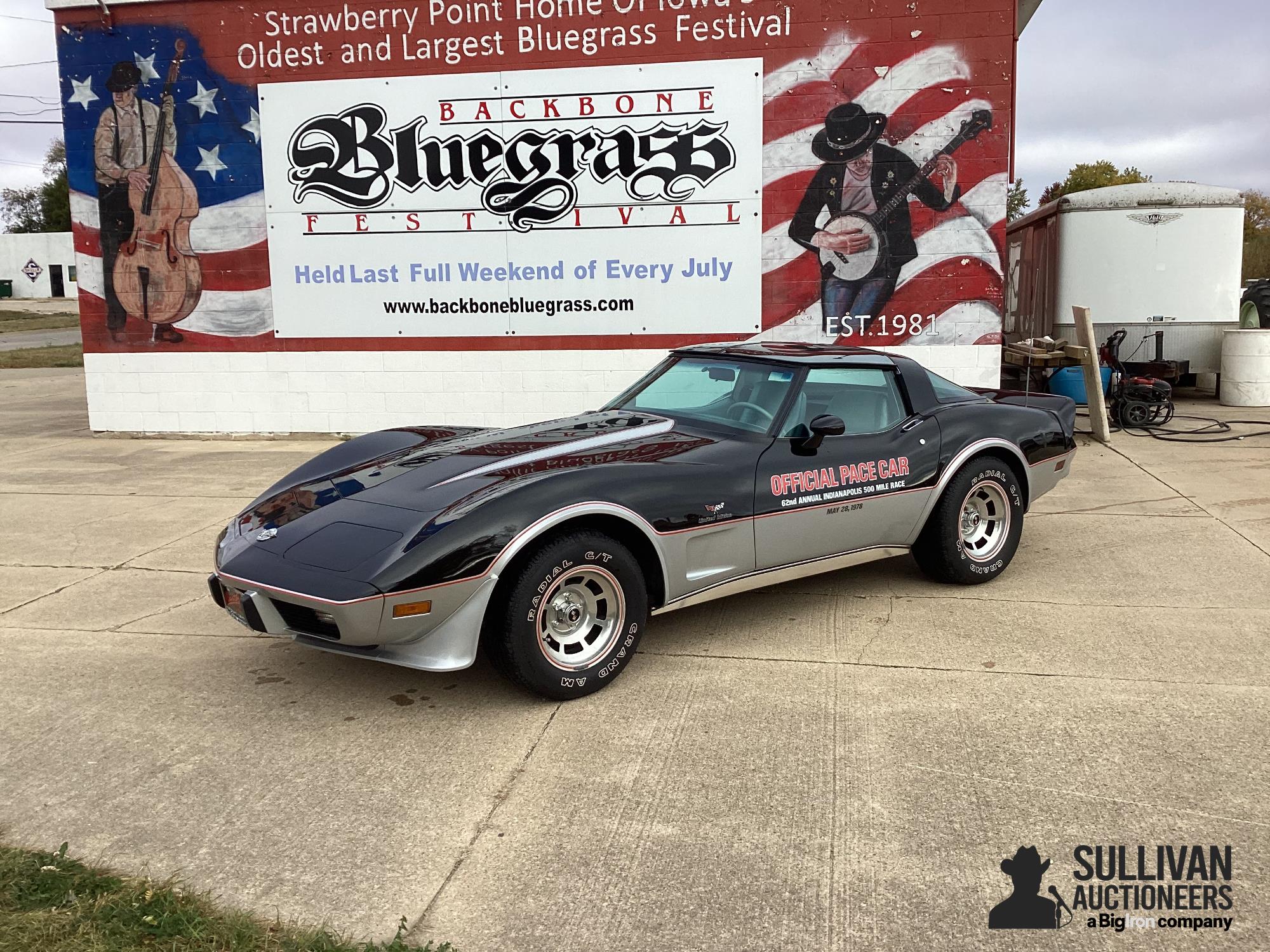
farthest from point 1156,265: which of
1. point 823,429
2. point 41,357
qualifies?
point 41,357

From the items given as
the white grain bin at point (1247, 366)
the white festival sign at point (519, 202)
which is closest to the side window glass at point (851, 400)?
the white festival sign at point (519, 202)

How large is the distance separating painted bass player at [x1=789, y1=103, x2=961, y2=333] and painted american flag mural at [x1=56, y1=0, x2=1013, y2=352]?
9 centimetres

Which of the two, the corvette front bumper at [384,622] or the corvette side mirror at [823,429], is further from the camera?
the corvette side mirror at [823,429]

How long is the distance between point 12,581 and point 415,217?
6.19 meters

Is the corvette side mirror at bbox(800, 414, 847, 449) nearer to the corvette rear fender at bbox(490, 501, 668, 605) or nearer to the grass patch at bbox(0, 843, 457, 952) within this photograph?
the corvette rear fender at bbox(490, 501, 668, 605)

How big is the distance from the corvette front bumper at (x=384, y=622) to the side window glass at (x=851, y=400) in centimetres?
191

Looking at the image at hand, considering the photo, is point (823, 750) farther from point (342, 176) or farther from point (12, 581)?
point (342, 176)

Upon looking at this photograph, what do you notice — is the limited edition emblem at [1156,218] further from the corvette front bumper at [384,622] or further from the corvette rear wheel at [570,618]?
the corvette front bumper at [384,622]

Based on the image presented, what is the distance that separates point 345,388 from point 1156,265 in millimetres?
10136

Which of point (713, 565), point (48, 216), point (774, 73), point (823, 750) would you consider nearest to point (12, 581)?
point (713, 565)

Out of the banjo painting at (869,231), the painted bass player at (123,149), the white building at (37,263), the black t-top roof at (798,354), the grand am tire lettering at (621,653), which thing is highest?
the white building at (37,263)

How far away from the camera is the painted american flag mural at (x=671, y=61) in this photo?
10266 mm

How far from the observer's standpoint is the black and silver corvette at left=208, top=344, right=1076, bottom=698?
3.87 metres

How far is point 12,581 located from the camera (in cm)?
605
